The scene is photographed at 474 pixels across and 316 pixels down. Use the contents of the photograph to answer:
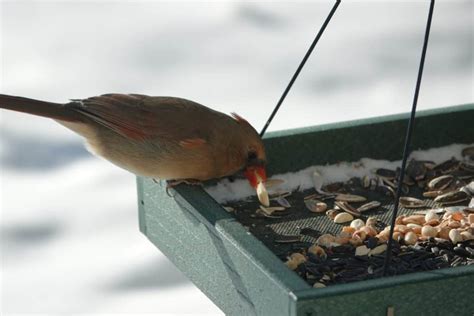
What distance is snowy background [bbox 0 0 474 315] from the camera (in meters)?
6.08

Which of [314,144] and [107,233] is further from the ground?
[314,144]

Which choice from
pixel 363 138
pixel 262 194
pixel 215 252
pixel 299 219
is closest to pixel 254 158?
pixel 262 194

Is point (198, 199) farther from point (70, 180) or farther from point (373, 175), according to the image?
point (70, 180)

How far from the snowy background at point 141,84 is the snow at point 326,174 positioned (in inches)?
38.9

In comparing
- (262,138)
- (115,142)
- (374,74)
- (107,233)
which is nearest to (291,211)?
(262,138)

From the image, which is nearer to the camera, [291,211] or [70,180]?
[291,211]

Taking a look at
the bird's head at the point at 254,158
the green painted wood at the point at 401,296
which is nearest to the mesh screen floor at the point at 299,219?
the bird's head at the point at 254,158

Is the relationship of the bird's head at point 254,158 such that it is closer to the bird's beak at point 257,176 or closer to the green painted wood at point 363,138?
the bird's beak at point 257,176

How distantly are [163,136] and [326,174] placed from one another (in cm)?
67

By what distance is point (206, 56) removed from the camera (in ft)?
26.8

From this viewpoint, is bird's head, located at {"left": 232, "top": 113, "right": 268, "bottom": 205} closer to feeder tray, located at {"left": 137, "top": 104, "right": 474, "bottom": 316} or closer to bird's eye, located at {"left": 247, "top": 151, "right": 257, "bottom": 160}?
bird's eye, located at {"left": 247, "top": 151, "right": 257, "bottom": 160}

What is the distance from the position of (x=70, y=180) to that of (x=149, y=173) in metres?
2.33

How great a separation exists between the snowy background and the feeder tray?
1098 millimetres

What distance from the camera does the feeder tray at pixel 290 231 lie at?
355 centimetres
